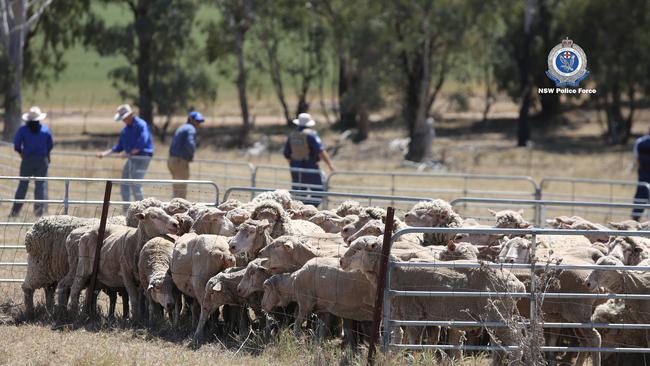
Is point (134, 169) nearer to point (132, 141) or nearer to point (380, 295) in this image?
point (132, 141)

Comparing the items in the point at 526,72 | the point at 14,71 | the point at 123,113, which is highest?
the point at 526,72

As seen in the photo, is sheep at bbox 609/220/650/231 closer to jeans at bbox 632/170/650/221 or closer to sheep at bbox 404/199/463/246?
sheep at bbox 404/199/463/246

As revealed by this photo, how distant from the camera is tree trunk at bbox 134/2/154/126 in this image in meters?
42.7

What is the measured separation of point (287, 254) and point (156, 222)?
4.97ft

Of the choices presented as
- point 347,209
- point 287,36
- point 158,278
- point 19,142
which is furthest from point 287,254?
point 287,36

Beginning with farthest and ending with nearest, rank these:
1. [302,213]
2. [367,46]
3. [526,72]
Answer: [526,72] → [367,46] → [302,213]

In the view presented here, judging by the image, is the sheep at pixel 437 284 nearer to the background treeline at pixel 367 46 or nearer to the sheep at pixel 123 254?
the sheep at pixel 123 254

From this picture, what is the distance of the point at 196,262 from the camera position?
971cm

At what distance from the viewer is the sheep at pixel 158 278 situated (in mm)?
9805

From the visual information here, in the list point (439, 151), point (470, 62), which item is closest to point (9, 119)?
point (439, 151)

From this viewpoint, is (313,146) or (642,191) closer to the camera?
(313,146)

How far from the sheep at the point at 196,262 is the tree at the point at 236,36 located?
106 ft

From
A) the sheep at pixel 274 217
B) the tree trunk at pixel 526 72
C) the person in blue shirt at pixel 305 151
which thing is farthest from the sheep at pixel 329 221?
the tree trunk at pixel 526 72

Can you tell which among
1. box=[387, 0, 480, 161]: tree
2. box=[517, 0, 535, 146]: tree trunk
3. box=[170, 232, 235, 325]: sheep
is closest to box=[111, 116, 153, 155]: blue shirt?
box=[170, 232, 235, 325]: sheep
